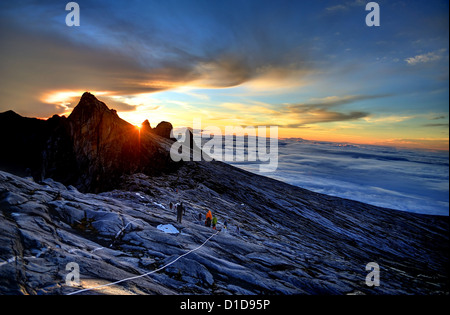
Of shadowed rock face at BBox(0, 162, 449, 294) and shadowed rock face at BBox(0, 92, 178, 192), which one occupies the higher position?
shadowed rock face at BBox(0, 92, 178, 192)

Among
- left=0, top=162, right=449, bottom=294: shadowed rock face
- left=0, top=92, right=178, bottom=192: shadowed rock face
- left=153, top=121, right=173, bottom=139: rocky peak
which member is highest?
left=153, top=121, right=173, bottom=139: rocky peak

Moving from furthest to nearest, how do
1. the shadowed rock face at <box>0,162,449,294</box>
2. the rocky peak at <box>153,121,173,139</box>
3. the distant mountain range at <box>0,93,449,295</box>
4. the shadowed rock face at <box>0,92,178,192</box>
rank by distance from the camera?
the rocky peak at <box>153,121,173,139</box> → the shadowed rock face at <box>0,92,178,192</box> → the distant mountain range at <box>0,93,449,295</box> → the shadowed rock face at <box>0,162,449,294</box>

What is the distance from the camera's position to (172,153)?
47.5 meters

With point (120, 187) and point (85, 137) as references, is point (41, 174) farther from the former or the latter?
point (120, 187)

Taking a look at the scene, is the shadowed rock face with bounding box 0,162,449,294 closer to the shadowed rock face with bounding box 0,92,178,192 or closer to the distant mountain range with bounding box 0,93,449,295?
the distant mountain range with bounding box 0,93,449,295

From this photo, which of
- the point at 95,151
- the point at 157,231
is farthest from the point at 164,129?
the point at 157,231

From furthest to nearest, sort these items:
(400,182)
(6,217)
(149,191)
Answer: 1. (400,182)
2. (149,191)
3. (6,217)

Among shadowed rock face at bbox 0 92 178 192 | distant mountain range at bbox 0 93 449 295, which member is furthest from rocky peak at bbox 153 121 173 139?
distant mountain range at bbox 0 93 449 295

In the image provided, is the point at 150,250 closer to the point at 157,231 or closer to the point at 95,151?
the point at 157,231

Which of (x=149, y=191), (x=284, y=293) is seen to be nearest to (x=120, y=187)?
(x=149, y=191)

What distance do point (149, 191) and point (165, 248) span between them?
53.1 ft

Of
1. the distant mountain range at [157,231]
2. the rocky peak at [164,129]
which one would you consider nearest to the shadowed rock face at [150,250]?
the distant mountain range at [157,231]

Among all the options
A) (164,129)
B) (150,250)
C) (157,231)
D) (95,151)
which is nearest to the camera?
(150,250)

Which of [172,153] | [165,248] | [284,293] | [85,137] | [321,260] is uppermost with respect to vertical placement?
[85,137]
